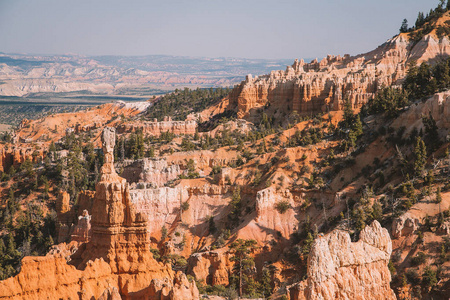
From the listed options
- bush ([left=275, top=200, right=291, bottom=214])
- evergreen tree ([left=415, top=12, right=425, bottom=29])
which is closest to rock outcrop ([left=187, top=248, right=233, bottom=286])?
bush ([left=275, top=200, right=291, bottom=214])

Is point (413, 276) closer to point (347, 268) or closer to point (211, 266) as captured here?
point (347, 268)

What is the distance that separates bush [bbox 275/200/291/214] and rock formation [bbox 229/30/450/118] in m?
Result: 31.0

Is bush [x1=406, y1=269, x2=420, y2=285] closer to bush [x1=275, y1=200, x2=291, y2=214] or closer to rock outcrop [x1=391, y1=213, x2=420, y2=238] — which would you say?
rock outcrop [x1=391, y1=213, x2=420, y2=238]

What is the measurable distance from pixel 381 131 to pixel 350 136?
3.95m

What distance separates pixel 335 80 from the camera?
383ft

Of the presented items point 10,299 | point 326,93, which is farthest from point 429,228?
point 326,93

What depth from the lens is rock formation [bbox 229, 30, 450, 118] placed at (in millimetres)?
111438

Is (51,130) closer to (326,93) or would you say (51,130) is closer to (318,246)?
(326,93)

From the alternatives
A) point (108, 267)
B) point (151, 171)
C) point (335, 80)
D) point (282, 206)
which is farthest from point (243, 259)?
point (335, 80)

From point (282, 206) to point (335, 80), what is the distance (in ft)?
141

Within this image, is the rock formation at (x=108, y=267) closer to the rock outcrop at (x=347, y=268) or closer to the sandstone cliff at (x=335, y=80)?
the rock outcrop at (x=347, y=268)

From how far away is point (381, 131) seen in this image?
83250 millimetres

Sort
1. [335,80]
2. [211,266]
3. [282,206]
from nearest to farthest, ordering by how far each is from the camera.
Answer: [211,266] < [282,206] < [335,80]

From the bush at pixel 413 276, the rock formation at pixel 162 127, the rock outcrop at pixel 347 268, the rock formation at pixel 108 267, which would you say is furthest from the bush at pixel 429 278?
the rock formation at pixel 162 127
